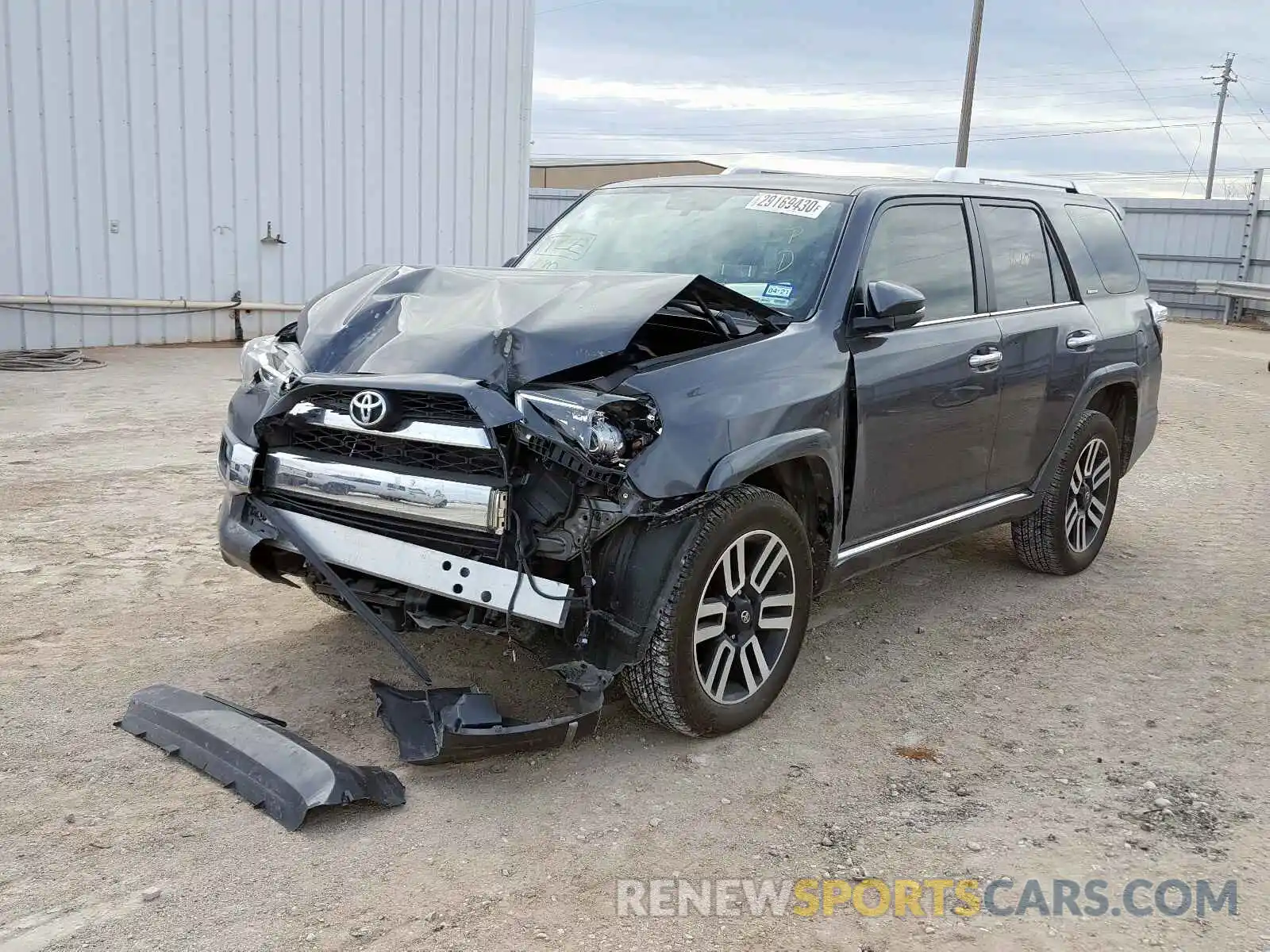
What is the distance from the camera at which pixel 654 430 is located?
3539 mm

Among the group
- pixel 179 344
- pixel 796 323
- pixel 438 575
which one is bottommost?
pixel 179 344

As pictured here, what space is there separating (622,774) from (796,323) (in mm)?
1696

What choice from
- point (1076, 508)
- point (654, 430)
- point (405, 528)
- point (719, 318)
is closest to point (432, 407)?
point (405, 528)

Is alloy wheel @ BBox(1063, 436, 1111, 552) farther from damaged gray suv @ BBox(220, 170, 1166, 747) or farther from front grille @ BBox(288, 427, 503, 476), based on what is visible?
front grille @ BBox(288, 427, 503, 476)

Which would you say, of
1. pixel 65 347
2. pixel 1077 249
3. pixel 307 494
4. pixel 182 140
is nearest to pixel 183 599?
pixel 307 494

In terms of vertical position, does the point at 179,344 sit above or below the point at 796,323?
below

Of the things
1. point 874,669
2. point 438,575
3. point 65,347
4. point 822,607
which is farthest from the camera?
point 65,347

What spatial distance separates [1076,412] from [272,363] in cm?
384

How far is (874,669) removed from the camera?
4.79 m

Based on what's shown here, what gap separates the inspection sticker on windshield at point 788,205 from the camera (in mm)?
4691

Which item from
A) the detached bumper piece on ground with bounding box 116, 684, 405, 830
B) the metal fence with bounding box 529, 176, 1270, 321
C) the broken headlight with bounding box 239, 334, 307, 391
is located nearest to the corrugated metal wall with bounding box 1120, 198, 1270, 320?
the metal fence with bounding box 529, 176, 1270, 321

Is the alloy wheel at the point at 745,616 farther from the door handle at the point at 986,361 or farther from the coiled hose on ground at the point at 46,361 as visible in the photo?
the coiled hose on ground at the point at 46,361

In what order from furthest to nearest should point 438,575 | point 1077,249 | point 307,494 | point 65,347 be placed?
point 65,347, point 1077,249, point 307,494, point 438,575

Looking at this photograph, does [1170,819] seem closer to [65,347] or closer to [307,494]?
[307,494]
